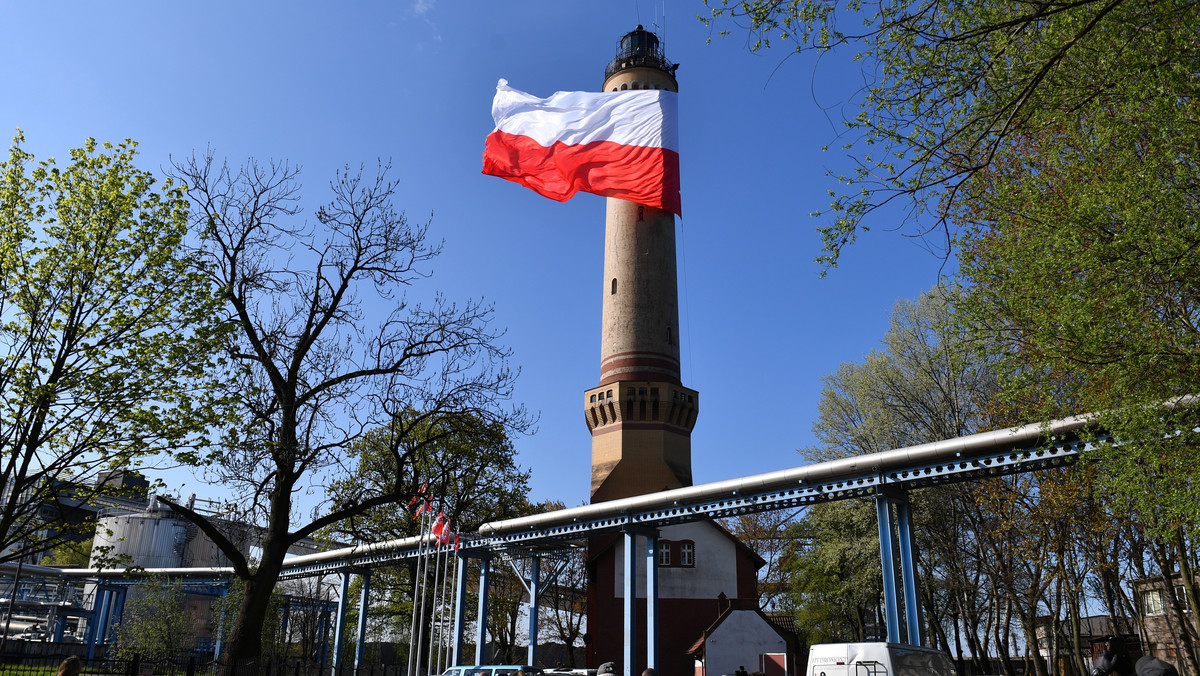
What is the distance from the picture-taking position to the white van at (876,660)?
14188mm

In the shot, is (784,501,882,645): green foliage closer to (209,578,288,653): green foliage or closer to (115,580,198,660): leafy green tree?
(209,578,288,653): green foliage

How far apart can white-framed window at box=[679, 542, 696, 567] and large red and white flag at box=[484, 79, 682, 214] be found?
1794 cm

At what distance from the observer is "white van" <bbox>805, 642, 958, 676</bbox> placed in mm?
14188

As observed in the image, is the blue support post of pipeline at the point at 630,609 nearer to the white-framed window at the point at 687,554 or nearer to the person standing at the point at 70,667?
the white-framed window at the point at 687,554

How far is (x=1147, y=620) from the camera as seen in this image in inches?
1821

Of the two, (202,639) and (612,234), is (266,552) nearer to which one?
(612,234)

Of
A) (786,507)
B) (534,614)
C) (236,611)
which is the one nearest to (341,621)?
(236,611)

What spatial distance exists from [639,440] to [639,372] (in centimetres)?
386

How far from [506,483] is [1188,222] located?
115 feet

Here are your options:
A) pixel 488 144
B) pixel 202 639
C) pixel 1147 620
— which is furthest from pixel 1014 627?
pixel 202 639

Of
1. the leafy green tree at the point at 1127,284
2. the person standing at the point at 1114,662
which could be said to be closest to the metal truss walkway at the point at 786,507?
the leafy green tree at the point at 1127,284

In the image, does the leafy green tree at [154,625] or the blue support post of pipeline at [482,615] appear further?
the leafy green tree at [154,625]

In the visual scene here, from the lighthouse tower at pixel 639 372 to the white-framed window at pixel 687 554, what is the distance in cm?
323

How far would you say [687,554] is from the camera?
41.8 meters
